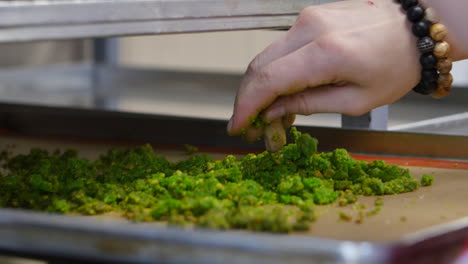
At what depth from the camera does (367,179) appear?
3.37 feet

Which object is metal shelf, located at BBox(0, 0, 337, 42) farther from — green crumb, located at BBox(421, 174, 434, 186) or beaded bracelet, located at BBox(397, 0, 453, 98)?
green crumb, located at BBox(421, 174, 434, 186)

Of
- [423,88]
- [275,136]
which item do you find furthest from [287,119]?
[423,88]

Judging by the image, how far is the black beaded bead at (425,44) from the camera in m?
1.02

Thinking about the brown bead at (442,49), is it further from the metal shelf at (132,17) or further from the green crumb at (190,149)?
the green crumb at (190,149)

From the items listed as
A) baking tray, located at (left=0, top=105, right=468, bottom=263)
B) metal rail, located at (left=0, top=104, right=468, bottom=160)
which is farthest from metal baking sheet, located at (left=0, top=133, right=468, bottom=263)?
metal rail, located at (left=0, top=104, right=468, bottom=160)

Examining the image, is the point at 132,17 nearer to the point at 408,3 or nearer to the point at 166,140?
the point at 408,3

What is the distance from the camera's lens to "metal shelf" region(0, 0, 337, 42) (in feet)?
2.58

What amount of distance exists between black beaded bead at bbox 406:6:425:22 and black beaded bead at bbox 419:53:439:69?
48mm

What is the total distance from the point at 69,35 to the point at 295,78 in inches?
11.6

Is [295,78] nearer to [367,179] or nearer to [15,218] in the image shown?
[367,179]

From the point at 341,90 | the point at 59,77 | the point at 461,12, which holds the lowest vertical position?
the point at 59,77

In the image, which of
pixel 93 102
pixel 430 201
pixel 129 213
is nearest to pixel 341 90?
pixel 430 201

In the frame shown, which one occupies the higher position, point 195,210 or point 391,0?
point 391,0

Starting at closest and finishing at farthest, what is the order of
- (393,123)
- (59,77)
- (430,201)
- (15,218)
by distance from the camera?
(15,218)
(430,201)
(393,123)
(59,77)
